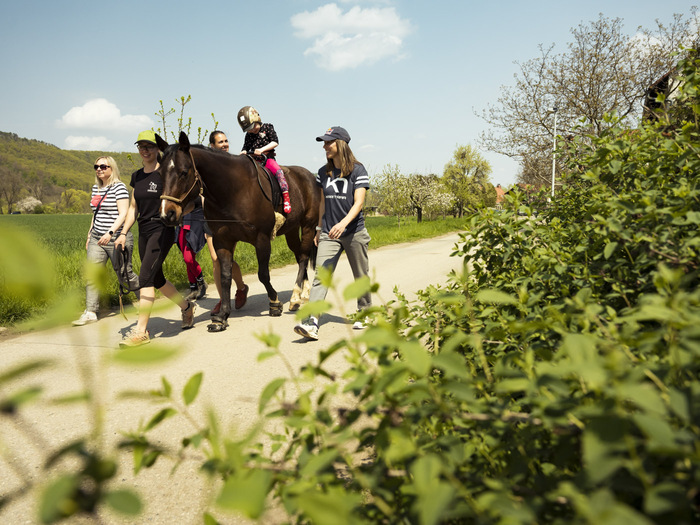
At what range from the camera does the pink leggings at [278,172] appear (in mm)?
7073

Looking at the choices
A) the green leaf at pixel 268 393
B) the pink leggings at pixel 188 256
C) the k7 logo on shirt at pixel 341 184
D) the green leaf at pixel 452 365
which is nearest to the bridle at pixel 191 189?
the k7 logo on shirt at pixel 341 184

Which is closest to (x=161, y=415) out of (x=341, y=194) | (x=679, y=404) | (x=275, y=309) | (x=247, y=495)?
(x=247, y=495)

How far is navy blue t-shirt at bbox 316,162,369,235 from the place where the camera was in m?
5.66

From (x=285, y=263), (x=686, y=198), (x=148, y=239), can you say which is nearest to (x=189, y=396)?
(x=686, y=198)

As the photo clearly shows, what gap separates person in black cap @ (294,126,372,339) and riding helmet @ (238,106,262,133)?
80.1 inches

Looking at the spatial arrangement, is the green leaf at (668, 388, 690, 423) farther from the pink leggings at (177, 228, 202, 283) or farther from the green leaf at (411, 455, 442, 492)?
the pink leggings at (177, 228, 202, 283)

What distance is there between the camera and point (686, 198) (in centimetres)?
192

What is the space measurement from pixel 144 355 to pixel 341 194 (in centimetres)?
510

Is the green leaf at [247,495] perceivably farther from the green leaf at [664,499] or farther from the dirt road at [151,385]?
the green leaf at [664,499]

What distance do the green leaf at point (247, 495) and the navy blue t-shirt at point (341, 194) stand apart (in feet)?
16.2

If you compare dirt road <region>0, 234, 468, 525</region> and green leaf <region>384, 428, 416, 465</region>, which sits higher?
green leaf <region>384, 428, 416, 465</region>

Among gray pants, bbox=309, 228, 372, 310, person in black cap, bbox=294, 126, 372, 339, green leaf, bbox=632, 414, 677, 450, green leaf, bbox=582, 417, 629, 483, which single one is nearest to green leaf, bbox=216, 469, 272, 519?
green leaf, bbox=582, 417, 629, 483

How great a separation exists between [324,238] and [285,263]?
6964 millimetres

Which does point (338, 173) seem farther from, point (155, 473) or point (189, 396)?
point (189, 396)
